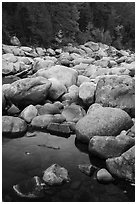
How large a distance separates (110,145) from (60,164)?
1.15m

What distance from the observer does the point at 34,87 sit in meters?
9.35

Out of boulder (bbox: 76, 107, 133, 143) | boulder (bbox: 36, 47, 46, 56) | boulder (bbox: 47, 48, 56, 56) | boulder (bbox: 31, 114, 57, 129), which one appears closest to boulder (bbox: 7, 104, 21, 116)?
boulder (bbox: 31, 114, 57, 129)

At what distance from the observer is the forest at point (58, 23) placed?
81.1 ft

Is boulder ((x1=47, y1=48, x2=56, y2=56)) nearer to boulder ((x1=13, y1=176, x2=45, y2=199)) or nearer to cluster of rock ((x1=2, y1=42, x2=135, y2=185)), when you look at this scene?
cluster of rock ((x1=2, y1=42, x2=135, y2=185))

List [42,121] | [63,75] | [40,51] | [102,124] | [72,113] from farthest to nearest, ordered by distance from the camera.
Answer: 1. [40,51]
2. [63,75]
3. [72,113]
4. [42,121]
5. [102,124]

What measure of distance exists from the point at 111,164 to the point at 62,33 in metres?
24.0

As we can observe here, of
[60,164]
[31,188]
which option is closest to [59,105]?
[60,164]

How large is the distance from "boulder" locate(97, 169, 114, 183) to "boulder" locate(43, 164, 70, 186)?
0.61 m

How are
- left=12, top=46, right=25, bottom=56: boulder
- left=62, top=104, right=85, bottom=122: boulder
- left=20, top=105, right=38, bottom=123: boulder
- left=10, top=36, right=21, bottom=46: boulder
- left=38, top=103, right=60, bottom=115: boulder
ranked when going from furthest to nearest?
left=10, top=36, right=21, bottom=46: boulder
left=12, top=46, right=25, bottom=56: boulder
left=38, top=103, right=60, bottom=115: boulder
left=62, top=104, right=85, bottom=122: boulder
left=20, top=105, right=38, bottom=123: boulder

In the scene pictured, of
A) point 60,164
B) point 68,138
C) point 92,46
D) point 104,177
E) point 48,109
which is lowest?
point 104,177

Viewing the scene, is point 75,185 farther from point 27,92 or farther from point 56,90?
point 56,90

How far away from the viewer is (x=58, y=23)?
1095 inches

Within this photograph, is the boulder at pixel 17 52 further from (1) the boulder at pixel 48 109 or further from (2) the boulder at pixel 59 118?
(2) the boulder at pixel 59 118

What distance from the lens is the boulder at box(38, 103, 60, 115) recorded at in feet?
28.5
